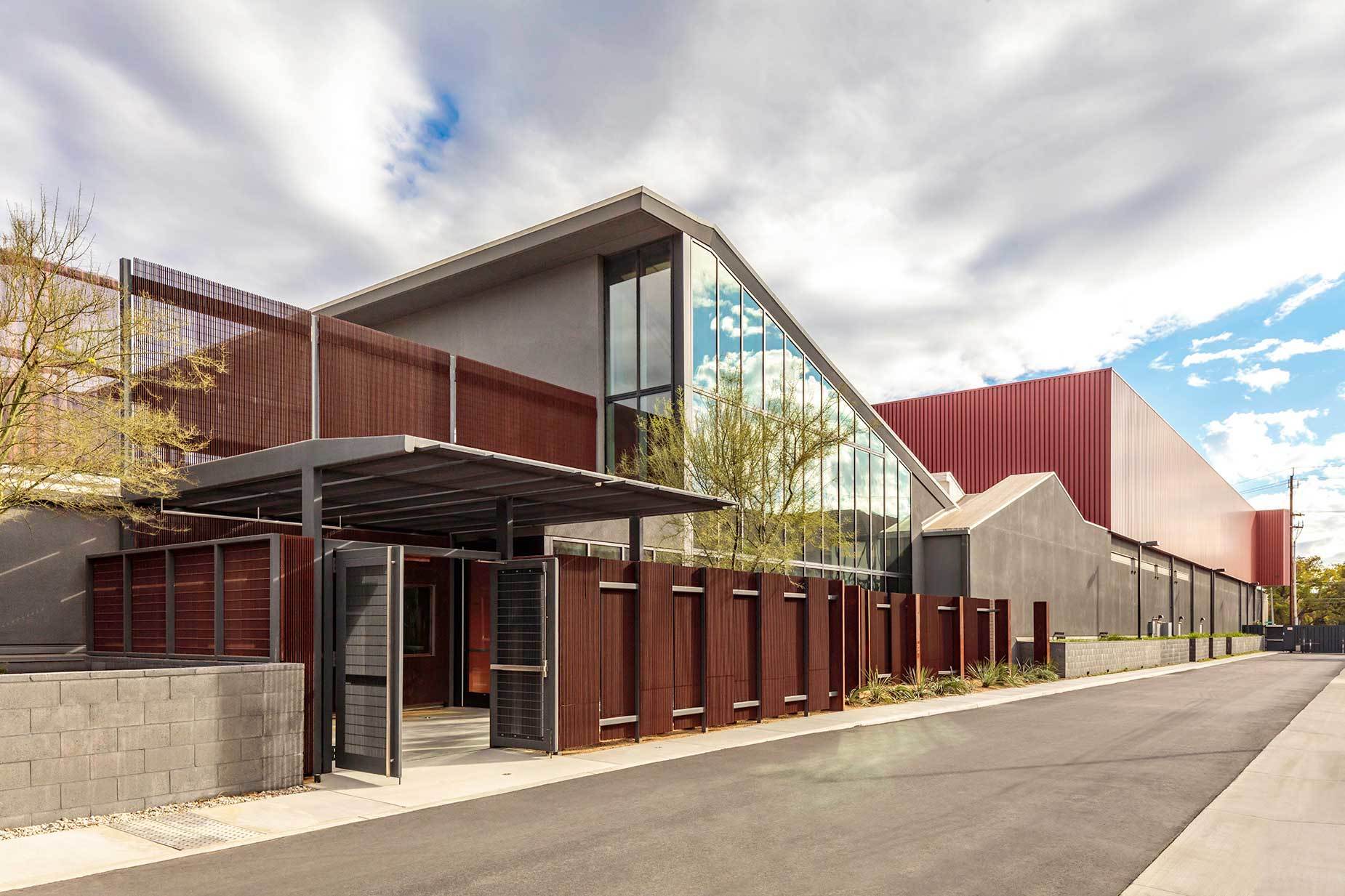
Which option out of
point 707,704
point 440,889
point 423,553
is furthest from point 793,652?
point 440,889

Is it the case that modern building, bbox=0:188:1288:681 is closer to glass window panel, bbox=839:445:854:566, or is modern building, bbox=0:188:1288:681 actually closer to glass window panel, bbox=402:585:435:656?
glass window panel, bbox=839:445:854:566

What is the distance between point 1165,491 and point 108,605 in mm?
56490

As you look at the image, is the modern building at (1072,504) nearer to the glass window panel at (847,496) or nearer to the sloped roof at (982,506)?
the sloped roof at (982,506)

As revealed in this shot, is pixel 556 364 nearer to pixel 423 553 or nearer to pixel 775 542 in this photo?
pixel 775 542

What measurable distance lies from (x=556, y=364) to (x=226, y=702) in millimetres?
14081

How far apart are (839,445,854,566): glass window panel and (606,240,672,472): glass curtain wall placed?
7.58m

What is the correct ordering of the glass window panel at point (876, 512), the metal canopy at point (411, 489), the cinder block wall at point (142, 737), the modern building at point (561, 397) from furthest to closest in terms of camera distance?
the glass window panel at point (876, 512) → the modern building at point (561, 397) → the metal canopy at point (411, 489) → the cinder block wall at point (142, 737)

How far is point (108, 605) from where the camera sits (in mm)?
12703

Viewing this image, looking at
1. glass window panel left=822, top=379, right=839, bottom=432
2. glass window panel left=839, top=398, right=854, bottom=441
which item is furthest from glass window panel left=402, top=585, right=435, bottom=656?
glass window panel left=839, top=398, right=854, bottom=441

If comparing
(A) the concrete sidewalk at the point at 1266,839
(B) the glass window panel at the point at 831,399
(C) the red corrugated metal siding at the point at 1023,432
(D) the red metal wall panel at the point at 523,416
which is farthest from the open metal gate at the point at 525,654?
(C) the red corrugated metal siding at the point at 1023,432

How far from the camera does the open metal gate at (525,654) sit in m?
12.6

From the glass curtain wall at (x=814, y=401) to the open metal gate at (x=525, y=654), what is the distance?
9.03m

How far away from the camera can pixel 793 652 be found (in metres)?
17.5

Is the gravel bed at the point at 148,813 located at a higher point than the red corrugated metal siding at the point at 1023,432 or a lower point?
lower
